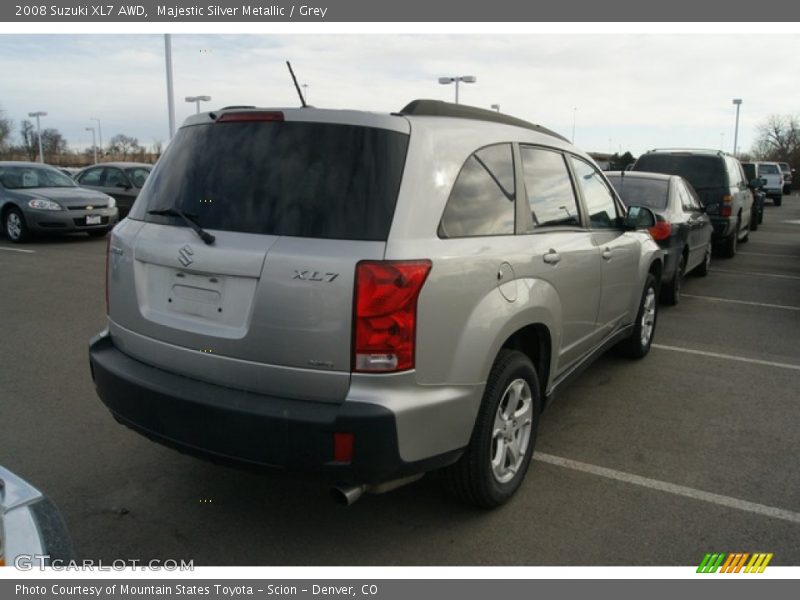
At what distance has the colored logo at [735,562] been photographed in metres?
2.89

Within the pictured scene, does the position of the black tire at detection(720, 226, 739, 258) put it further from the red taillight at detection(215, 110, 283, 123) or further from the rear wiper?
the rear wiper

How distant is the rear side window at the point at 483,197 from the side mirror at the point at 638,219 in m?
1.86

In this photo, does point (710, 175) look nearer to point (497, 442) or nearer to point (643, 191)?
point (643, 191)

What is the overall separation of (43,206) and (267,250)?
12250mm

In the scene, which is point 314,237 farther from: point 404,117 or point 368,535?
point 368,535

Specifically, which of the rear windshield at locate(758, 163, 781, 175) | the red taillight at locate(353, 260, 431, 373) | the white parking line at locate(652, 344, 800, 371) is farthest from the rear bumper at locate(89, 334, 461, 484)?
the rear windshield at locate(758, 163, 781, 175)

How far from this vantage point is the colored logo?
2.89 metres

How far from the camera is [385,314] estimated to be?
257 centimetres

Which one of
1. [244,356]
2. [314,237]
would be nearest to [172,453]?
[244,356]

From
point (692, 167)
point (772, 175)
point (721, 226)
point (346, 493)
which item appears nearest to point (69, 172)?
point (692, 167)

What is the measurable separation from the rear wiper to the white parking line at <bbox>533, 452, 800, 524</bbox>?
2.29 m

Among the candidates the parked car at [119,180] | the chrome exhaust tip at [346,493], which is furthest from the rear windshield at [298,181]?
the parked car at [119,180]

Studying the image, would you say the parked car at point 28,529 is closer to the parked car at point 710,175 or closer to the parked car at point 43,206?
the parked car at point 710,175

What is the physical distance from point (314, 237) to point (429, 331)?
58 centimetres
